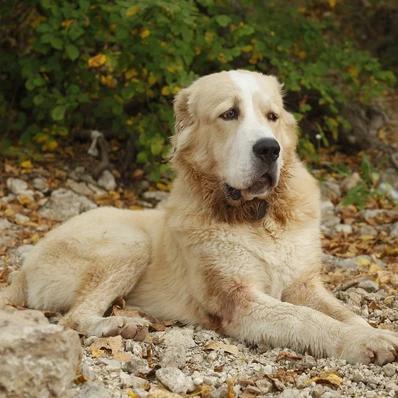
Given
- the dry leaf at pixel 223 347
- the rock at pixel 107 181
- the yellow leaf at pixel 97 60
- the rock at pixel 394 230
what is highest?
the yellow leaf at pixel 97 60

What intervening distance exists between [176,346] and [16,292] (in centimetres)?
140

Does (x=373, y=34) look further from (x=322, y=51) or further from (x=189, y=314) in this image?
(x=189, y=314)

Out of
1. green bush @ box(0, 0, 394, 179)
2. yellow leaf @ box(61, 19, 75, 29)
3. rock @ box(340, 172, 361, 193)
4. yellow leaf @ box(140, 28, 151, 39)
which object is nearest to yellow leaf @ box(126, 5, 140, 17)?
green bush @ box(0, 0, 394, 179)

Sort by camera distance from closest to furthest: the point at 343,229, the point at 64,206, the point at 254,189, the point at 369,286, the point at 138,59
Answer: the point at 254,189 < the point at 369,286 < the point at 343,229 < the point at 138,59 < the point at 64,206

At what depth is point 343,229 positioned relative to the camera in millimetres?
6961

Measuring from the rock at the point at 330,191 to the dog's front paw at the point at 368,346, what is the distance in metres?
4.50

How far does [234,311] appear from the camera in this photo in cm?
387

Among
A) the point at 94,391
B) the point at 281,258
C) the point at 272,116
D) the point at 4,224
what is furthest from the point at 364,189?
the point at 94,391

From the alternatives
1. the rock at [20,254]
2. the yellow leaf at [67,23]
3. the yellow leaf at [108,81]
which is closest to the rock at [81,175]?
the yellow leaf at [108,81]

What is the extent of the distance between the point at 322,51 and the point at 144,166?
2.38 metres

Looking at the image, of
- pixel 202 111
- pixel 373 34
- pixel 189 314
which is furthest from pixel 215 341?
pixel 373 34

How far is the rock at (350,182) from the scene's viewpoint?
8.21 meters

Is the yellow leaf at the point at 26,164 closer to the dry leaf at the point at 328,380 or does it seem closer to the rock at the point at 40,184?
the rock at the point at 40,184

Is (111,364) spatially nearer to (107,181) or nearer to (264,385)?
(264,385)
